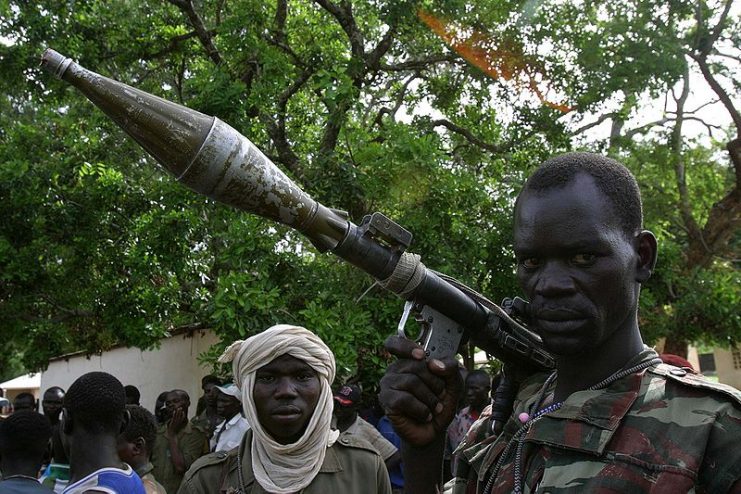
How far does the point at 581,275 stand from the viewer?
5.34 feet

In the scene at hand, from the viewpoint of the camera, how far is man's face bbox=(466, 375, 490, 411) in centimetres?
672

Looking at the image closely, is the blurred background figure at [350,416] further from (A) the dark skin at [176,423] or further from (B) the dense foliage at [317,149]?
(A) the dark skin at [176,423]

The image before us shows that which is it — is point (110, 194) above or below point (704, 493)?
above

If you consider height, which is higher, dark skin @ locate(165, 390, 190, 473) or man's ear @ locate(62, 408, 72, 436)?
man's ear @ locate(62, 408, 72, 436)

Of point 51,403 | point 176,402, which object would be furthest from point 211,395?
point 51,403

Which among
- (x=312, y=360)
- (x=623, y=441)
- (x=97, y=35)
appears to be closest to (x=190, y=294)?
(x=97, y=35)

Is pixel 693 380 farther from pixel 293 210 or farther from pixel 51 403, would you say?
pixel 51 403

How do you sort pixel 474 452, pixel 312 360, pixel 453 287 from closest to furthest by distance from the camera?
pixel 474 452
pixel 453 287
pixel 312 360

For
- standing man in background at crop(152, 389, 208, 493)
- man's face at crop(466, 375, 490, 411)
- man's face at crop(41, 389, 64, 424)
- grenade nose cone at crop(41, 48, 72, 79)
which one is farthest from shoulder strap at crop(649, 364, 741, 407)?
man's face at crop(41, 389, 64, 424)

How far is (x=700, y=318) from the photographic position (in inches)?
396

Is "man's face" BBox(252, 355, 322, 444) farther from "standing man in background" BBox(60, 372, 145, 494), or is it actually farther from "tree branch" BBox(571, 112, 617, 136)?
"tree branch" BBox(571, 112, 617, 136)

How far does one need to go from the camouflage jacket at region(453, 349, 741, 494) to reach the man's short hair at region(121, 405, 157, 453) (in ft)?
9.59

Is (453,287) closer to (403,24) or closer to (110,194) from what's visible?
(403,24)

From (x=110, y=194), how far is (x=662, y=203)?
873cm
